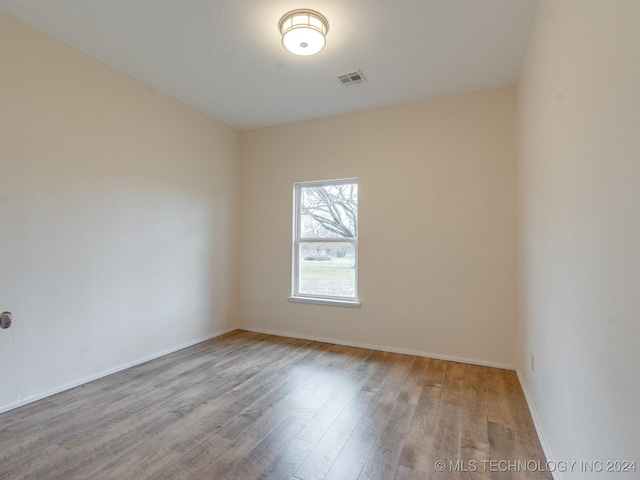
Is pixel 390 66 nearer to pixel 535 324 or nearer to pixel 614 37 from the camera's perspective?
pixel 614 37

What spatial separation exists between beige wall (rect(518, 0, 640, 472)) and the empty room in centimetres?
2

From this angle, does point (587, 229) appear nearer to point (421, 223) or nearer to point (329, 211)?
point (421, 223)

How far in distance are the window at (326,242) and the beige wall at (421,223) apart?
136mm

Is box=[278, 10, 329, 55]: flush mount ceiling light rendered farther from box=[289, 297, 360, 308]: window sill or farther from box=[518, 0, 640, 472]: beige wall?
box=[289, 297, 360, 308]: window sill

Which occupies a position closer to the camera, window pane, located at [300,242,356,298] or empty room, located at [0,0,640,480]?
empty room, located at [0,0,640,480]

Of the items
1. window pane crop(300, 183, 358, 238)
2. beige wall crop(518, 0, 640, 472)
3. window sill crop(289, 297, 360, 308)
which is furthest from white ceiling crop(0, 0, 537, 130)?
window sill crop(289, 297, 360, 308)

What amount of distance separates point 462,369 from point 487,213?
1587 mm

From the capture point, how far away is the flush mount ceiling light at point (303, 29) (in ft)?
7.19

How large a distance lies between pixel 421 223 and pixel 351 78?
1680 millimetres

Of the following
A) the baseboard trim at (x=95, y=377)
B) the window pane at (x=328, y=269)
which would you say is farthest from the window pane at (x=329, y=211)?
the baseboard trim at (x=95, y=377)

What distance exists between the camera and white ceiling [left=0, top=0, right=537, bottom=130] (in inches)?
85.3

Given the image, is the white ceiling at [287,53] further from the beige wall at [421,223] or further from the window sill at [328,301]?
the window sill at [328,301]

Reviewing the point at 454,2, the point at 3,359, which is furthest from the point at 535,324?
the point at 3,359

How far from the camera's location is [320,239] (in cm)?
409
